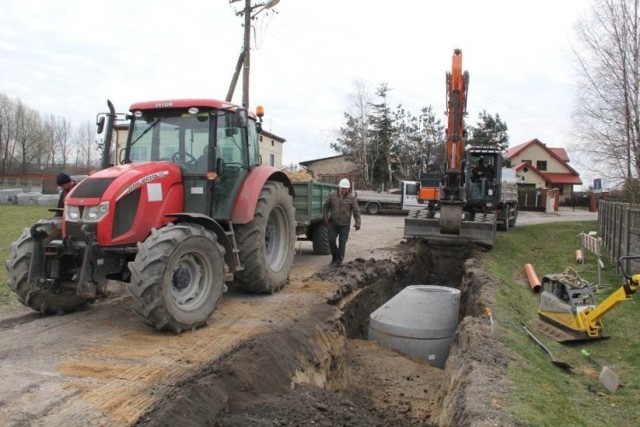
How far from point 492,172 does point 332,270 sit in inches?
341

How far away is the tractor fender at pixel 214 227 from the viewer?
6.47 metres

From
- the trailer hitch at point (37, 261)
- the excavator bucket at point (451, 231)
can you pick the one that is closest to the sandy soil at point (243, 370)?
the trailer hitch at point (37, 261)

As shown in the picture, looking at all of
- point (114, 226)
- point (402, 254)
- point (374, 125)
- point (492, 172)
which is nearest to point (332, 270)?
point (402, 254)

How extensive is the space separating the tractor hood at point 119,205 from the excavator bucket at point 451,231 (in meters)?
9.22

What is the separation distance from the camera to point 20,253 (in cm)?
625

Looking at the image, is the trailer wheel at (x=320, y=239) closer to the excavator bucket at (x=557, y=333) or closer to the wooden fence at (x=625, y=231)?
the excavator bucket at (x=557, y=333)

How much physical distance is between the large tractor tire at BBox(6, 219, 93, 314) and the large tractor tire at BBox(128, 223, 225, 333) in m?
1.18

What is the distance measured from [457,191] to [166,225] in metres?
10.1

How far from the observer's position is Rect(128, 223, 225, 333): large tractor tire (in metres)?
5.52

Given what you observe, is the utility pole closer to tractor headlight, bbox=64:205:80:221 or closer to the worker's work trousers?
the worker's work trousers

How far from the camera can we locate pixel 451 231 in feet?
46.7

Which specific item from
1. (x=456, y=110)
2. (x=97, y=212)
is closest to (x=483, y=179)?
(x=456, y=110)

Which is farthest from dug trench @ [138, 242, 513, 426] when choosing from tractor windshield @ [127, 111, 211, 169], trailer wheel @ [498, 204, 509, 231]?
trailer wheel @ [498, 204, 509, 231]

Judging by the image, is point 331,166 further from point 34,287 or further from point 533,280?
point 34,287
